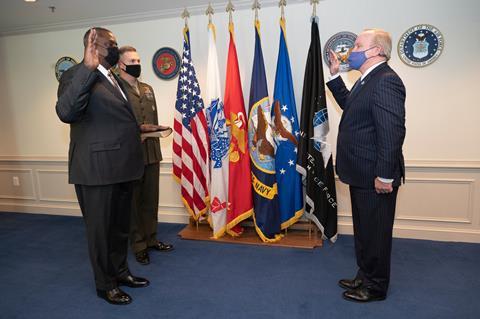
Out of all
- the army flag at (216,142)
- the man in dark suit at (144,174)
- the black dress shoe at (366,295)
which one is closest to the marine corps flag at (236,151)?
the army flag at (216,142)

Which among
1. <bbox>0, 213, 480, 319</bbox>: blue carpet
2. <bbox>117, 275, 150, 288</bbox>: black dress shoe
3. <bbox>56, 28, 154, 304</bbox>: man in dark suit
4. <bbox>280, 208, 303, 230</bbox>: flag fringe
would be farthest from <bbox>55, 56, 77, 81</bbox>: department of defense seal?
<bbox>280, 208, 303, 230</bbox>: flag fringe

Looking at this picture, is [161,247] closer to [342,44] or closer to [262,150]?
[262,150]

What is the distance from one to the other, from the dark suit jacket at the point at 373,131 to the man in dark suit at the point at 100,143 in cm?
125

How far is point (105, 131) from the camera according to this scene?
1.85 meters

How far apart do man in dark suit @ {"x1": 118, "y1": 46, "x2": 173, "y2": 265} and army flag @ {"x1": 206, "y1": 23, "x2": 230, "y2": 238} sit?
47 cm

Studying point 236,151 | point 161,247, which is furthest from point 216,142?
point 161,247

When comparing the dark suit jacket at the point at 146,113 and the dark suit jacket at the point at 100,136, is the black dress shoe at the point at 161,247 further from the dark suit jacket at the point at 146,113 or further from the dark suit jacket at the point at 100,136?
the dark suit jacket at the point at 100,136

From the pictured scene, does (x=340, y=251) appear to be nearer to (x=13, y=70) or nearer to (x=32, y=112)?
(x=32, y=112)

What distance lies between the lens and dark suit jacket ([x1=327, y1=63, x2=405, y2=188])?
1738 millimetres

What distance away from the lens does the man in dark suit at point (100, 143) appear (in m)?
1.71

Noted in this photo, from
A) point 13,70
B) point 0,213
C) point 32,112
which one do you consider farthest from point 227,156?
point 0,213

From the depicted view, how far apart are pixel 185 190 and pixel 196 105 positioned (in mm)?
780

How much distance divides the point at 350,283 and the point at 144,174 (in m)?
1.72

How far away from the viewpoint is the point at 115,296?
207 cm
